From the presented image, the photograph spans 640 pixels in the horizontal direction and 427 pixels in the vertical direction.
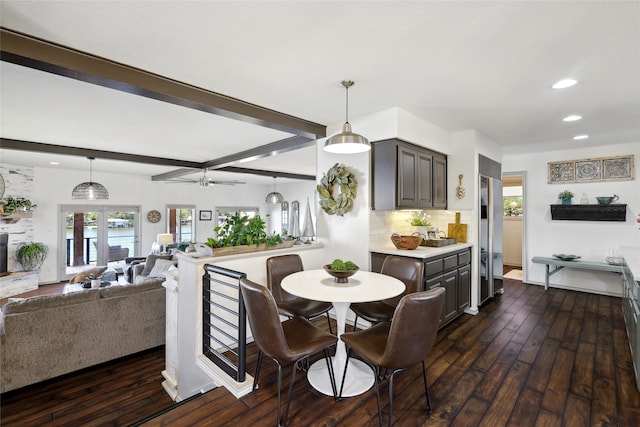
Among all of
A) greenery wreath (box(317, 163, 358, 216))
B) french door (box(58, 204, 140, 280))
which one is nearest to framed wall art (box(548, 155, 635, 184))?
greenery wreath (box(317, 163, 358, 216))

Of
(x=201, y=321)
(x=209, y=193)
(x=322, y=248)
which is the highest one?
(x=209, y=193)

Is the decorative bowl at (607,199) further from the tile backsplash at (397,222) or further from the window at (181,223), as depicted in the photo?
the window at (181,223)

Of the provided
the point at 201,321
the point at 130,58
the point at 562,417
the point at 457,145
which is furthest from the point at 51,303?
the point at 457,145

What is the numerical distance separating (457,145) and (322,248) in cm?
241

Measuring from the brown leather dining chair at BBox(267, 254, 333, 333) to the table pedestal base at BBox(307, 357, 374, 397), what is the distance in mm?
433

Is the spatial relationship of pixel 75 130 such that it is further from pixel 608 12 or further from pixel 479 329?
pixel 479 329

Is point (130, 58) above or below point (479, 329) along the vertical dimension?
above

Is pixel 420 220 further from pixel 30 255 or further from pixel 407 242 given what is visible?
pixel 30 255

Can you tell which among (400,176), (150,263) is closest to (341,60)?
(400,176)

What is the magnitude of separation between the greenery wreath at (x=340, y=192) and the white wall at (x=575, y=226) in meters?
4.17

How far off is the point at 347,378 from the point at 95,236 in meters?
8.34

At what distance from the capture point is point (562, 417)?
2.03 meters

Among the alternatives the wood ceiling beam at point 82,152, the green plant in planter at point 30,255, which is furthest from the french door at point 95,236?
the wood ceiling beam at point 82,152

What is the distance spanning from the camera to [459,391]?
91.0 inches
